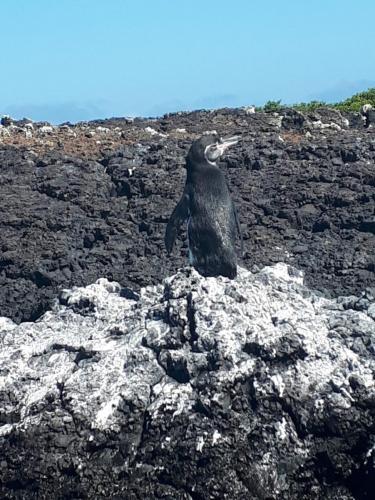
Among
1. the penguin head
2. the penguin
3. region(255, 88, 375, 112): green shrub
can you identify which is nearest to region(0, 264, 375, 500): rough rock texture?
the penguin

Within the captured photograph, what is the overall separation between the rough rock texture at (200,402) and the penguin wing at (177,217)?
866 mm

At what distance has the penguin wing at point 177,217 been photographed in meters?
10.5

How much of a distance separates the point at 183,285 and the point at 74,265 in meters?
2.29

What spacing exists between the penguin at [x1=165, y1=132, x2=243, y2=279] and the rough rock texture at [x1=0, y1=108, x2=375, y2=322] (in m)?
1.04

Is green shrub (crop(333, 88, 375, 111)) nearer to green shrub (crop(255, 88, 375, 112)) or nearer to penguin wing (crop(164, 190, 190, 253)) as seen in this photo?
green shrub (crop(255, 88, 375, 112))

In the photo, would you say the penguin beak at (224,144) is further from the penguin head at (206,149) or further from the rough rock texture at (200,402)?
the rough rock texture at (200,402)

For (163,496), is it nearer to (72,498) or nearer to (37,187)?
(72,498)

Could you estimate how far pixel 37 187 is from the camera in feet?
45.9

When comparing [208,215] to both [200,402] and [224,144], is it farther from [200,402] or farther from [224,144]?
[200,402]

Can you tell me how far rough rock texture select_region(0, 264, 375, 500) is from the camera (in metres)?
8.30

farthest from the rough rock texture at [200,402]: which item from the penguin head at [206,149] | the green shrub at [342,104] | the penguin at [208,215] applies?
the green shrub at [342,104]

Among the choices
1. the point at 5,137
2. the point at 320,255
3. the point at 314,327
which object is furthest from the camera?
the point at 5,137

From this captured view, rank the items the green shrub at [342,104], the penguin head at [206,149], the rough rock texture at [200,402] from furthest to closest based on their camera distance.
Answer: the green shrub at [342,104] < the penguin head at [206,149] < the rough rock texture at [200,402]

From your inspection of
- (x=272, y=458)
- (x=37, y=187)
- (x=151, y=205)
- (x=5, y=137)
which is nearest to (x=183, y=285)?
(x=272, y=458)
